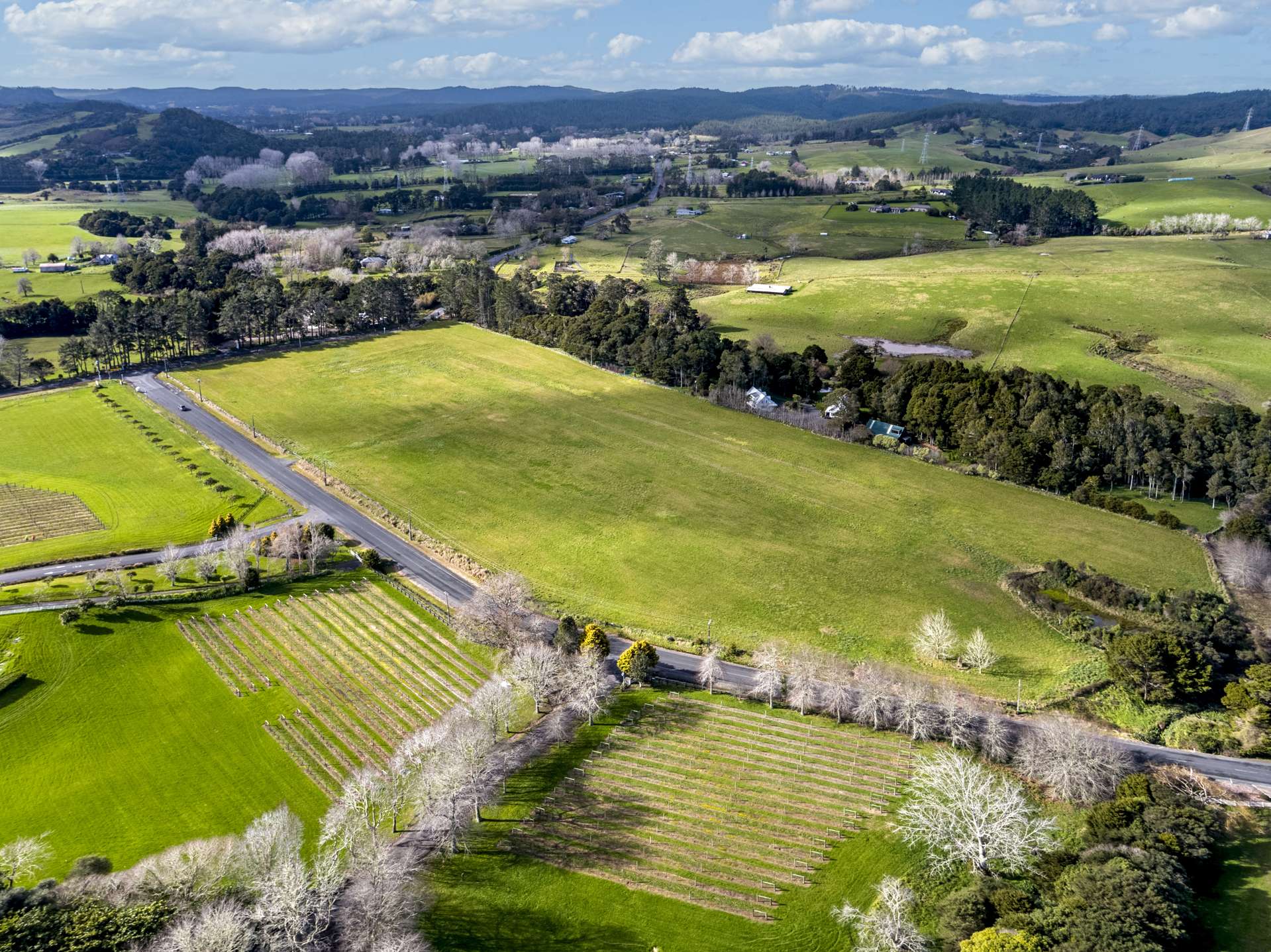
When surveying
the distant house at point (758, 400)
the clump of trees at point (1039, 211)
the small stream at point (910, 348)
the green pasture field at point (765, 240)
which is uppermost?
the clump of trees at point (1039, 211)

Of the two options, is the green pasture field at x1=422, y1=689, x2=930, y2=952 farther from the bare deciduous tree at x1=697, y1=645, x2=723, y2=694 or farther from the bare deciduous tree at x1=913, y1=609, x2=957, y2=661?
the bare deciduous tree at x1=913, y1=609, x2=957, y2=661

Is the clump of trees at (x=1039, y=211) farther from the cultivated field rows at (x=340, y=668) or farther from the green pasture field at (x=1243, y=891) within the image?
the cultivated field rows at (x=340, y=668)

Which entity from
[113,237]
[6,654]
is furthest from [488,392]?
[113,237]

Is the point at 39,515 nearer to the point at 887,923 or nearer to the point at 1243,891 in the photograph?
the point at 887,923

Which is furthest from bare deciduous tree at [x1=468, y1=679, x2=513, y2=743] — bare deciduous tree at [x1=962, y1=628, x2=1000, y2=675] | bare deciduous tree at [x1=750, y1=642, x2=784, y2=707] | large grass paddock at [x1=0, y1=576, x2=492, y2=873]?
bare deciduous tree at [x1=962, y1=628, x2=1000, y2=675]

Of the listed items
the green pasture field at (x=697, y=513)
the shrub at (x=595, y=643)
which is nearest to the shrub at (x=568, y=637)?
the shrub at (x=595, y=643)

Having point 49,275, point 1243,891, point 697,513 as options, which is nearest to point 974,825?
point 1243,891
